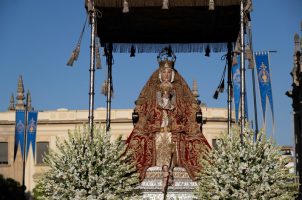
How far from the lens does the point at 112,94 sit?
78.4ft

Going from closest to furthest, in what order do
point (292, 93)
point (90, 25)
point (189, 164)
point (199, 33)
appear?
point (90, 25) < point (189, 164) < point (199, 33) < point (292, 93)

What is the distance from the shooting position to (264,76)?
23.8m

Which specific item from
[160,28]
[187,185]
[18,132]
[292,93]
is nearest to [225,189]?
[187,185]

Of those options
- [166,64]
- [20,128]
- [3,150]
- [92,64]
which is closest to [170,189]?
[92,64]

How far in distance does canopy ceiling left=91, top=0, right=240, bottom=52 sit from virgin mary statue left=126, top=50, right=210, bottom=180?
126cm

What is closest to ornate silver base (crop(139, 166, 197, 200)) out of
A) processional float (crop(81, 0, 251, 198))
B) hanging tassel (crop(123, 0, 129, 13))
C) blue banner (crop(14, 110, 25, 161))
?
processional float (crop(81, 0, 251, 198))

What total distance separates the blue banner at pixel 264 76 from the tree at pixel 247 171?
20.5 ft

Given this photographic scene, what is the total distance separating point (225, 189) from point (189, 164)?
3759 mm

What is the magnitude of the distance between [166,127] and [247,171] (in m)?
5.02

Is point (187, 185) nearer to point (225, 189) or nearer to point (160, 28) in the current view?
point (225, 189)

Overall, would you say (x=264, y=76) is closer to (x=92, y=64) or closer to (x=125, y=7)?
(x=125, y=7)

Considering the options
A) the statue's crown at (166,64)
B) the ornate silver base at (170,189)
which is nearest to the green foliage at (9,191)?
the statue's crown at (166,64)

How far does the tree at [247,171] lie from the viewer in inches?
655

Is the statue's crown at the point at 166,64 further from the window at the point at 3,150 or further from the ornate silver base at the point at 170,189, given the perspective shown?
the window at the point at 3,150
